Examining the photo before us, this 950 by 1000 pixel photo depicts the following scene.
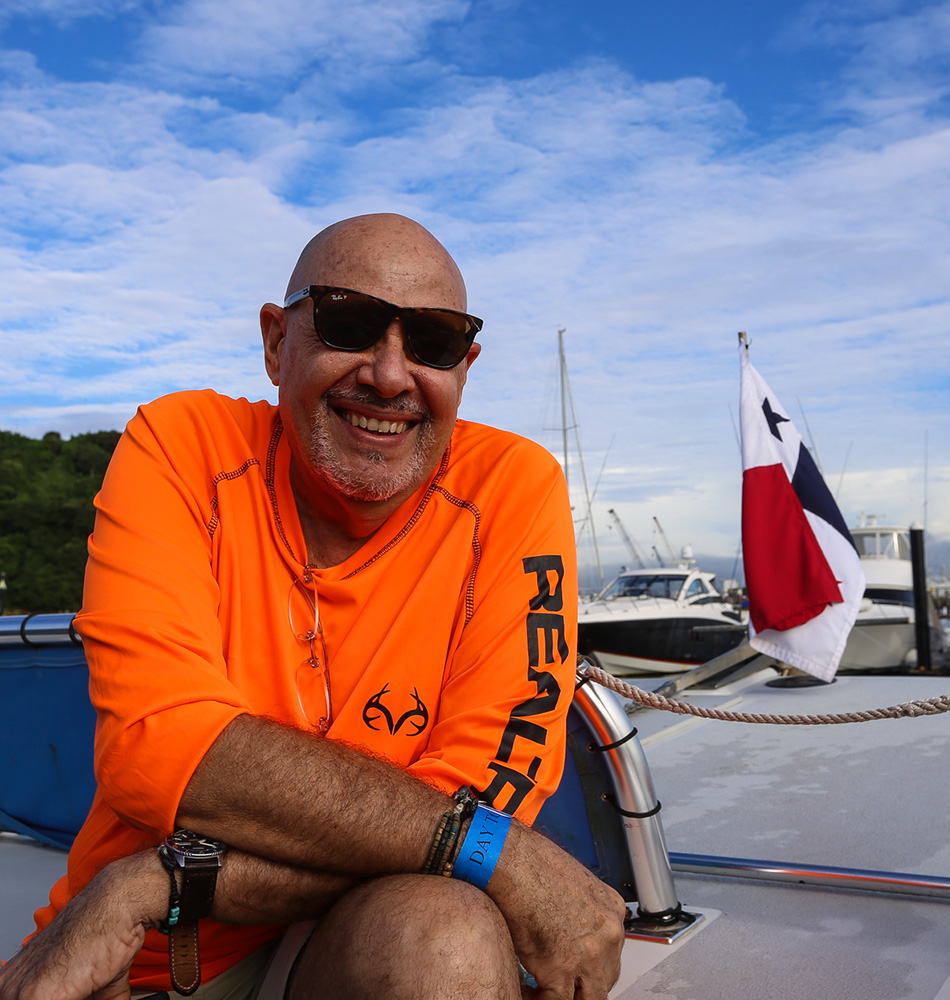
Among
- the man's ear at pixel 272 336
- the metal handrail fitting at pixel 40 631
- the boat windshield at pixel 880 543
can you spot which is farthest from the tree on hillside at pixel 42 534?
the man's ear at pixel 272 336

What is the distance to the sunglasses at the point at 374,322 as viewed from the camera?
1.85 meters

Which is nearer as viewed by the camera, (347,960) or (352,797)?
(347,960)

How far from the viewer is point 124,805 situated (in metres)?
1.50

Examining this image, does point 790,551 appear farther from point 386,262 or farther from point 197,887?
point 197,887

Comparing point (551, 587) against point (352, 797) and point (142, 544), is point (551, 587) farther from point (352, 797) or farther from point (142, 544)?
point (142, 544)

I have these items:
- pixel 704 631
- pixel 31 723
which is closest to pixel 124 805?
pixel 31 723

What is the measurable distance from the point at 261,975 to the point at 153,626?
0.66 meters

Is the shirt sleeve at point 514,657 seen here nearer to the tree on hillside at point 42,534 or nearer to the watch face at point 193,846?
the watch face at point 193,846

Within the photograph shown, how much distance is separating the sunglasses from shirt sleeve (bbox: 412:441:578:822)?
0.93 feet

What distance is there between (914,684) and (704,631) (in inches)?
494

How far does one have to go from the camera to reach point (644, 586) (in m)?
20.9

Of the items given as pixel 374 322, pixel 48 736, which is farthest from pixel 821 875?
pixel 48 736

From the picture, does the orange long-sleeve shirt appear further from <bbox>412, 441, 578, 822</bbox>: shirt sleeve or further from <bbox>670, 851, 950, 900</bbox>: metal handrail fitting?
<bbox>670, 851, 950, 900</bbox>: metal handrail fitting

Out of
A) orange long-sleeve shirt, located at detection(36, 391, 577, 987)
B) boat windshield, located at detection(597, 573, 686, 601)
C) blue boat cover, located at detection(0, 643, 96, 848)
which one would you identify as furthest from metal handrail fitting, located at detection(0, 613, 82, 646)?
boat windshield, located at detection(597, 573, 686, 601)
